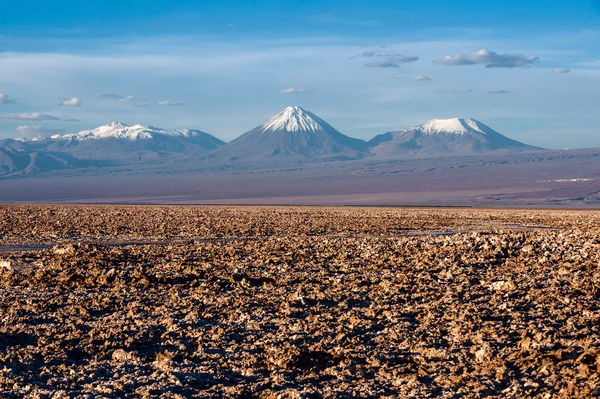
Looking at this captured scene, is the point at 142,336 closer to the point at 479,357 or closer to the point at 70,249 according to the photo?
the point at 479,357

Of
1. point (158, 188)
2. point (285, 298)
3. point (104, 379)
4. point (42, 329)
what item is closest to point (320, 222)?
point (285, 298)

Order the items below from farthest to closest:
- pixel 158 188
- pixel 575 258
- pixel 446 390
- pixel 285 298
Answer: pixel 158 188, pixel 575 258, pixel 285 298, pixel 446 390

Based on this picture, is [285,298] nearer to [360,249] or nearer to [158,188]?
[360,249]

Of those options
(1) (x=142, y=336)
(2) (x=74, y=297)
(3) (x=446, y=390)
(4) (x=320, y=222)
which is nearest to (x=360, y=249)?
(2) (x=74, y=297)

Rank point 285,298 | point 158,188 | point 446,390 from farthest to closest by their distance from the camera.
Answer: point 158,188
point 285,298
point 446,390

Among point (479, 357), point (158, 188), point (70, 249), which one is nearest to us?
point (479, 357)

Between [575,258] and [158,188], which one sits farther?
[158,188]
